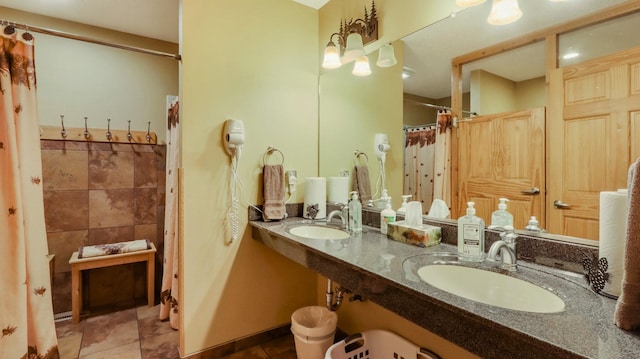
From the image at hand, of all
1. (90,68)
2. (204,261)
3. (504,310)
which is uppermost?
(90,68)

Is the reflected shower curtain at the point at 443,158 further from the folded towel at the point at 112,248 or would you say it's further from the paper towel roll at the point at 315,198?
the folded towel at the point at 112,248

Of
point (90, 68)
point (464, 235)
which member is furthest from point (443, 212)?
point (90, 68)

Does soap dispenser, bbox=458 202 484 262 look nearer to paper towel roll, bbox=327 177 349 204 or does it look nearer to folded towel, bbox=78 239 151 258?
paper towel roll, bbox=327 177 349 204

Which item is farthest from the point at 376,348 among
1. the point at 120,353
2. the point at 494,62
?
the point at 120,353

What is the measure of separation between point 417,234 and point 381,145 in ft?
2.31

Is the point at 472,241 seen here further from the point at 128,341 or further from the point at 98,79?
the point at 98,79

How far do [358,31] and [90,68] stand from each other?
7.46 feet

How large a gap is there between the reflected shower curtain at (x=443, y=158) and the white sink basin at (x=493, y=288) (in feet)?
1.46

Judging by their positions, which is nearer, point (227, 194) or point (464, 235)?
point (464, 235)

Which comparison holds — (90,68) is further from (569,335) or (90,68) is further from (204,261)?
(569,335)

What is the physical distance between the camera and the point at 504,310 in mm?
730

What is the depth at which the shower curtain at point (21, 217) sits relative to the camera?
1.55m

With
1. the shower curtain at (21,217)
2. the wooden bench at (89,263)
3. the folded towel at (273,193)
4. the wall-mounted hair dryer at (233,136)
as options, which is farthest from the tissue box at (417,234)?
the wooden bench at (89,263)

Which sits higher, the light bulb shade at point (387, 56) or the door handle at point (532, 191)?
the light bulb shade at point (387, 56)
